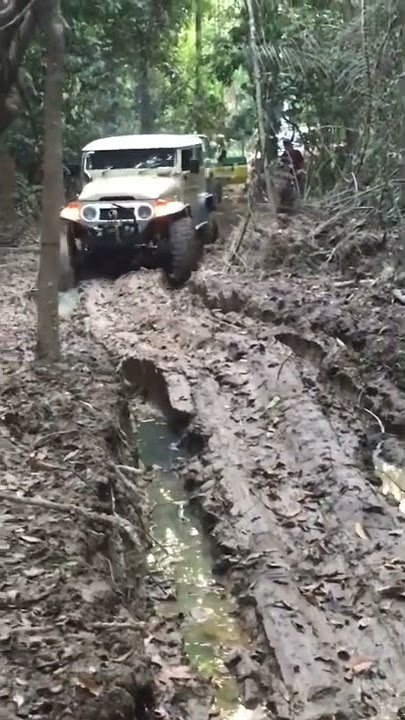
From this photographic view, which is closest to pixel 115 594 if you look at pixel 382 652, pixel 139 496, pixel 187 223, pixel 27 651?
pixel 27 651

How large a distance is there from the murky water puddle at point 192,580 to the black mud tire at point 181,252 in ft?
16.3

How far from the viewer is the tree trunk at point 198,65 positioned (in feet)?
68.9

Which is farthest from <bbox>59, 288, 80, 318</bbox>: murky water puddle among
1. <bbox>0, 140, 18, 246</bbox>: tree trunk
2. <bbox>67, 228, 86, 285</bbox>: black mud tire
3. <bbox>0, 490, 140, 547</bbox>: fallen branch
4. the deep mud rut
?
<bbox>0, 490, 140, 547</bbox>: fallen branch

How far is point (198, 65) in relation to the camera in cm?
2162

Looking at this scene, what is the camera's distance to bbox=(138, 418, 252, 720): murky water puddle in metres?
4.21

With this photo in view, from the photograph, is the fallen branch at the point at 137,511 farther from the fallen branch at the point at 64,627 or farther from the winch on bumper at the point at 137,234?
the winch on bumper at the point at 137,234

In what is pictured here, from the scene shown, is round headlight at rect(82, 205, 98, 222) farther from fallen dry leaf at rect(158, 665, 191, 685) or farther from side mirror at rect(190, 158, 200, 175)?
fallen dry leaf at rect(158, 665, 191, 685)

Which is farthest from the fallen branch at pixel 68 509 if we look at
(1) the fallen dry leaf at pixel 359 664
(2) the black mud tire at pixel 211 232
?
(2) the black mud tire at pixel 211 232

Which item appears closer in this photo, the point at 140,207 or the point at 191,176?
the point at 140,207

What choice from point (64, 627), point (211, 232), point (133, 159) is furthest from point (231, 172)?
point (64, 627)

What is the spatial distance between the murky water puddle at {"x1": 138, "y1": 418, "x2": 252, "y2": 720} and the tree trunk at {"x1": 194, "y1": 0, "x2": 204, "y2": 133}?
52.0 ft

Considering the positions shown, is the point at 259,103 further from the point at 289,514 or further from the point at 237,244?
the point at 289,514

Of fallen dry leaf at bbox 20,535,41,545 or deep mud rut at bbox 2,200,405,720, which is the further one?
fallen dry leaf at bbox 20,535,41,545

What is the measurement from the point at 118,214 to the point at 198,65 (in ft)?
36.8
